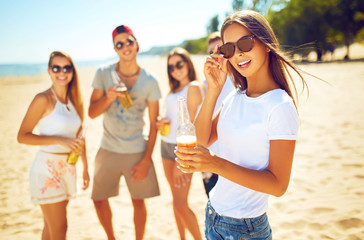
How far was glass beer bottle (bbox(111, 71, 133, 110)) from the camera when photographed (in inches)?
106

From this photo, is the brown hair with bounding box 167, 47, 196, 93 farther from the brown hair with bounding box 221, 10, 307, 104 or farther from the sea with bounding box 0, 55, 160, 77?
the sea with bounding box 0, 55, 160, 77

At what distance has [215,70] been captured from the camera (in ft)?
5.82

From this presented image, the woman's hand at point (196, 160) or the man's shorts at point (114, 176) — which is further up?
the woman's hand at point (196, 160)

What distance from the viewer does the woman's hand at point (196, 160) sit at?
1220mm

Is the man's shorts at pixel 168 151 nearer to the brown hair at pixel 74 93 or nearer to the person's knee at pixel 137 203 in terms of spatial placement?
the person's knee at pixel 137 203

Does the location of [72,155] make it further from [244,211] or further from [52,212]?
[244,211]

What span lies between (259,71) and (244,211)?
39.2 inches

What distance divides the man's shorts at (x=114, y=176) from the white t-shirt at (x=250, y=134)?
5.29 feet

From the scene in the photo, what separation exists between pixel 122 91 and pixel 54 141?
94cm

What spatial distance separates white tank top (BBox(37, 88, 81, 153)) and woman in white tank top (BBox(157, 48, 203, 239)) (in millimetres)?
1108

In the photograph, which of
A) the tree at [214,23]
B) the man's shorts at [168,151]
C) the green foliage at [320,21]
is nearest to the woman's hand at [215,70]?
the man's shorts at [168,151]

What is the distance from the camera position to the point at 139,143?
3.16 meters

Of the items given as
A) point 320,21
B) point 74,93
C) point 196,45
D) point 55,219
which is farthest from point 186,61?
point 196,45

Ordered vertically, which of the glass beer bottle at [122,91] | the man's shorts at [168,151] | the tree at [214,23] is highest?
the tree at [214,23]
